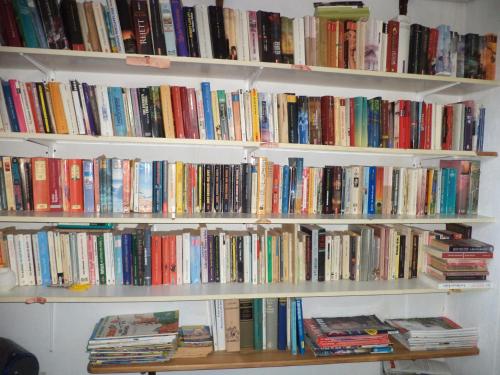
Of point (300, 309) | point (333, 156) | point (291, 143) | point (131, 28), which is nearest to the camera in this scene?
point (131, 28)

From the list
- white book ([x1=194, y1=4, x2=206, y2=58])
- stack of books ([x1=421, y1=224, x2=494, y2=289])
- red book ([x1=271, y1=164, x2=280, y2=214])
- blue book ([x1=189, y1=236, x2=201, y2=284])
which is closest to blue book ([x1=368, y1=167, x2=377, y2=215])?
stack of books ([x1=421, y1=224, x2=494, y2=289])

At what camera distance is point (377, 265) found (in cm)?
180

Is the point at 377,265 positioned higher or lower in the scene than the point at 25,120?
lower

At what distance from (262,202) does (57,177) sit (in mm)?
950

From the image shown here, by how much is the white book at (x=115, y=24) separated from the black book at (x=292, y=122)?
2.61 ft

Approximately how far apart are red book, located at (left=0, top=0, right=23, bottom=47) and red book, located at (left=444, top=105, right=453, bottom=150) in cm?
203

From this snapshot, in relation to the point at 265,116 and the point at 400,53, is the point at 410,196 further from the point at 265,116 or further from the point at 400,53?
the point at 265,116

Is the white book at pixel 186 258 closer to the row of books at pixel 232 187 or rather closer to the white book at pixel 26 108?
the row of books at pixel 232 187

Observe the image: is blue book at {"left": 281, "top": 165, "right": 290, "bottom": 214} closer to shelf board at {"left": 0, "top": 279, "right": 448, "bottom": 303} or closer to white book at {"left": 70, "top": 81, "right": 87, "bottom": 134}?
shelf board at {"left": 0, "top": 279, "right": 448, "bottom": 303}

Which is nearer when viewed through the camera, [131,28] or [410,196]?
[131,28]

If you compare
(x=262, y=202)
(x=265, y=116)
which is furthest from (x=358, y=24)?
(x=262, y=202)

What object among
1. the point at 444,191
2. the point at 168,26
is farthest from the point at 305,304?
the point at 168,26

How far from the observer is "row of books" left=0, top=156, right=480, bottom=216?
1558 mm

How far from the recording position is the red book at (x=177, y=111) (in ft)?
5.18
